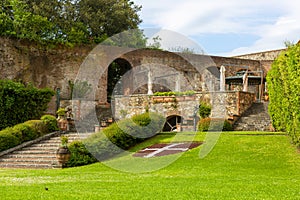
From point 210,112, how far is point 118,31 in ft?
44.4

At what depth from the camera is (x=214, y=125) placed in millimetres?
18953

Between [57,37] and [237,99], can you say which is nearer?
[237,99]

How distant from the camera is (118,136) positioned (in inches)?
658

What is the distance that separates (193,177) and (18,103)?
14006 mm

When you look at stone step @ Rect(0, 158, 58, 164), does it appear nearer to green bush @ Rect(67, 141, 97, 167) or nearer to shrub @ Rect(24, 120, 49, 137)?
green bush @ Rect(67, 141, 97, 167)

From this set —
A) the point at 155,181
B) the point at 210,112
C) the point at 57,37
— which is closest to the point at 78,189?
the point at 155,181

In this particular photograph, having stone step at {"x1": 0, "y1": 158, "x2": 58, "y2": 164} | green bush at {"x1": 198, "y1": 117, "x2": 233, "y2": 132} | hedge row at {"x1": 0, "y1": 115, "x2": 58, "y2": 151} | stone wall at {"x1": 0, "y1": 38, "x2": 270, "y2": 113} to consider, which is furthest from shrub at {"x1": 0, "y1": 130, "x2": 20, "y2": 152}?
green bush at {"x1": 198, "y1": 117, "x2": 233, "y2": 132}

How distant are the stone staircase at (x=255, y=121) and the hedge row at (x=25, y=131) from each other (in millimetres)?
8451

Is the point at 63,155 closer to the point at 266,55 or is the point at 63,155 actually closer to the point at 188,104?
the point at 188,104

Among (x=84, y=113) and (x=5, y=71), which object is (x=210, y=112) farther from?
(x=5, y=71)

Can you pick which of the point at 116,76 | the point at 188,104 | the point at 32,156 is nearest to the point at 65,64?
the point at 116,76

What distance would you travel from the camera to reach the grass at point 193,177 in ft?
24.0

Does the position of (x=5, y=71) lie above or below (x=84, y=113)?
above

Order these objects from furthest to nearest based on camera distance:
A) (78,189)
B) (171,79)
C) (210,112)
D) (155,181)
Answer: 1. (171,79)
2. (210,112)
3. (155,181)
4. (78,189)
